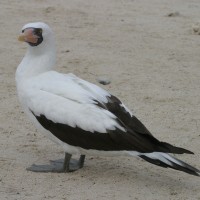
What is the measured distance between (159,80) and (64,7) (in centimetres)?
388

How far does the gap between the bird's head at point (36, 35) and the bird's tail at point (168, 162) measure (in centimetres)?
134

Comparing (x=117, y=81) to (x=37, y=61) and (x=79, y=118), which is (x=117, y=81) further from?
(x=79, y=118)

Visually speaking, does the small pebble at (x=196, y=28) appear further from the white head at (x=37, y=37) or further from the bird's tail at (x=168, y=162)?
the bird's tail at (x=168, y=162)

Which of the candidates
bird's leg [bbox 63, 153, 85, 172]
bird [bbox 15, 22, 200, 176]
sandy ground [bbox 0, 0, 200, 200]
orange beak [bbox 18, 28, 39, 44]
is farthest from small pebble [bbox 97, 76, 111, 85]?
orange beak [bbox 18, 28, 39, 44]

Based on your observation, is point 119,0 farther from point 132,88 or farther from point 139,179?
point 139,179

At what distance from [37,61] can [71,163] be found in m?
0.90

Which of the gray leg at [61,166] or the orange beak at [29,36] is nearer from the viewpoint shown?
the gray leg at [61,166]

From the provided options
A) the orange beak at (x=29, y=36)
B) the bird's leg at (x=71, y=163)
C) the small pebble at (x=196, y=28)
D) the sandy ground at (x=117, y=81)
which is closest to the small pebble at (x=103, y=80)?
the sandy ground at (x=117, y=81)

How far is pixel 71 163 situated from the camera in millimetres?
5879

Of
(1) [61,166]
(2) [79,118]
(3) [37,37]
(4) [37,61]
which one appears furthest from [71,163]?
(3) [37,37]

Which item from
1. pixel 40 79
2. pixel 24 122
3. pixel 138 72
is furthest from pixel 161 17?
pixel 40 79

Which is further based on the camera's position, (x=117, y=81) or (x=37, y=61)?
(x=117, y=81)

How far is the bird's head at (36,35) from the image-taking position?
224 inches

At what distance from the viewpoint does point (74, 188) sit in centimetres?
522
